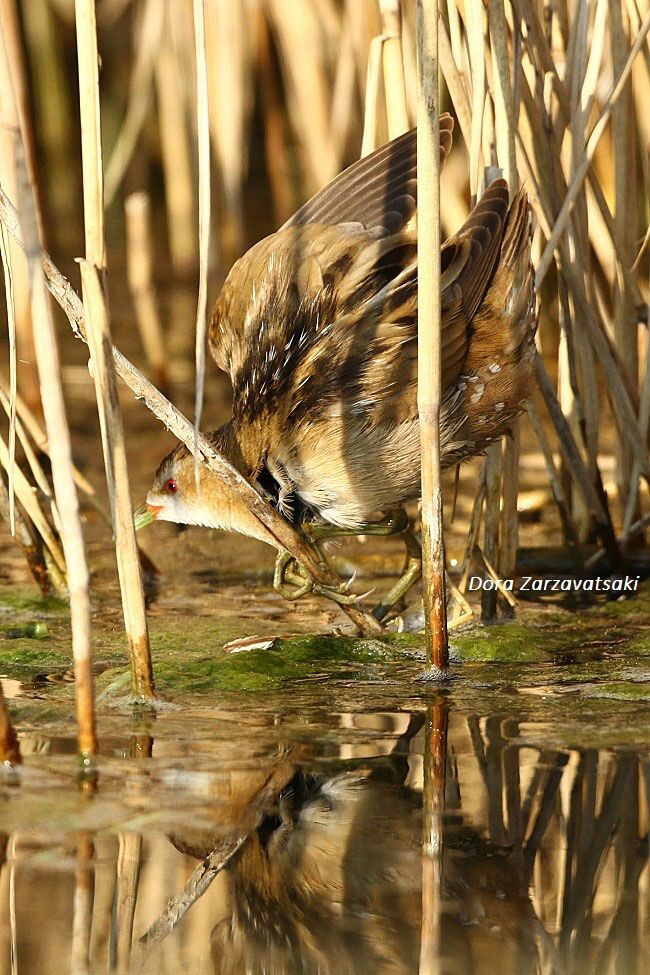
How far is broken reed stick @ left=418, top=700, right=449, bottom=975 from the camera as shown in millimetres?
1953

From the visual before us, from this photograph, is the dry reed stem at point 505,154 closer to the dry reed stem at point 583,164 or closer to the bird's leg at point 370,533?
the dry reed stem at point 583,164

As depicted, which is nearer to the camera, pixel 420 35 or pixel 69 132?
pixel 420 35

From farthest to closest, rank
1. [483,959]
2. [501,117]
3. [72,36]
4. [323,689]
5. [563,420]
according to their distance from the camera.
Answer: [72,36]
[563,420]
[501,117]
[323,689]
[483,959]

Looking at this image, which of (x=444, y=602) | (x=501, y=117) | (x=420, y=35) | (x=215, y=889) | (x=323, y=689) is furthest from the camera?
(x=501, y=117)

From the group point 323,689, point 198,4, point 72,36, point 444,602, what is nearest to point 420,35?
point 198,4

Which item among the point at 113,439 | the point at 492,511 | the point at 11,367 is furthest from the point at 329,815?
the point at 492,511

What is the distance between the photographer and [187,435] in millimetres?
3074

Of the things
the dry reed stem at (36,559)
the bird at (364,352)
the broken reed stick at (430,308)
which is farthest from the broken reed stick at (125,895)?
the dry reed stem at (36,559)

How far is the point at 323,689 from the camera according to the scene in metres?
3.24

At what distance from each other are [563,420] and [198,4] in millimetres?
1830

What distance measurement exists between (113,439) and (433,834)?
983 millimetres

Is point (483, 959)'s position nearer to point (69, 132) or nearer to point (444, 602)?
point (444, 602)

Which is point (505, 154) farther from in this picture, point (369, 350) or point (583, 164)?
point (369, 350)

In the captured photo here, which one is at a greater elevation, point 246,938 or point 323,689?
point 323,689
